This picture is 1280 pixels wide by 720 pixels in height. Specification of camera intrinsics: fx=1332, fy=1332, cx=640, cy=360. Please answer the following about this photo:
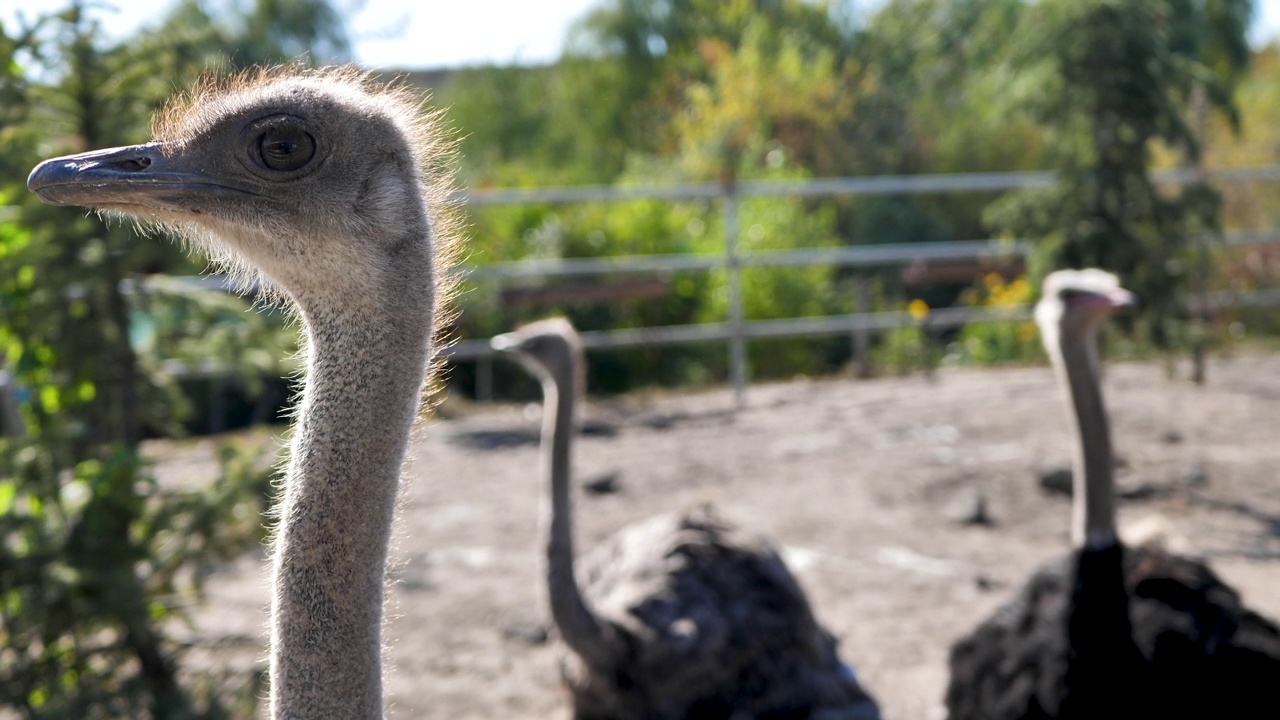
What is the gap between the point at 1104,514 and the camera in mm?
3521

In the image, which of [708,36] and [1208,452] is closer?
[1208,452]

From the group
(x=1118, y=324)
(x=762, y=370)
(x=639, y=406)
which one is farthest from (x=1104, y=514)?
(x=762, y=370)

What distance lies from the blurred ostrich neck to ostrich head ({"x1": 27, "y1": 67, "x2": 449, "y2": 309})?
2372 mm

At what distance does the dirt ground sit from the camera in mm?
4262

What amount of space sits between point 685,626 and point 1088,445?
1239mm

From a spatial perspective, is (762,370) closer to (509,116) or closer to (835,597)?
(835,597)

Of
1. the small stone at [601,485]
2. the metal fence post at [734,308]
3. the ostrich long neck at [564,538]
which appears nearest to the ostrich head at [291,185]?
the ostrich long neck at [564,538]

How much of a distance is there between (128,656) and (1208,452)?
16.3ft

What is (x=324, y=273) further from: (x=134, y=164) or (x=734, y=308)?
(x=734, y=308)

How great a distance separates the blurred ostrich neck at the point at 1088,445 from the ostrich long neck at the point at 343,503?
2.35 m

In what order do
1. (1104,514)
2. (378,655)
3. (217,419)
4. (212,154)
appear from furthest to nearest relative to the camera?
(217,419) → (1104,514) → (212,154) → (378,655)

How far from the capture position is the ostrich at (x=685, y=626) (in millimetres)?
3438

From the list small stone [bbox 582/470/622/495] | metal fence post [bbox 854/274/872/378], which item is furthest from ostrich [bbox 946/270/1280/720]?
metal fence post [bbox 854/274/872/378]

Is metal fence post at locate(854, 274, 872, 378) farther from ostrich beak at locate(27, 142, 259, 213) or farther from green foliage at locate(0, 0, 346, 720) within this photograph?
ostrich beak at locate(27, 142, 259, 213)
